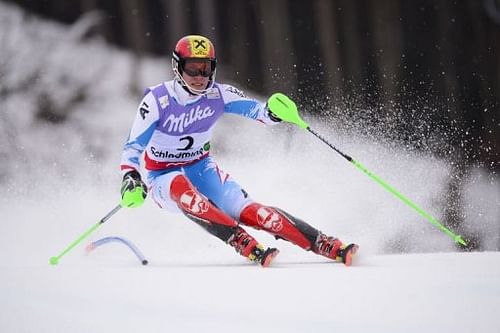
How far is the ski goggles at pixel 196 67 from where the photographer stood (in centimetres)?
281

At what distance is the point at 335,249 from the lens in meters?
2.64

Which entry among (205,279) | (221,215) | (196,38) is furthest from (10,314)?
(196,38)

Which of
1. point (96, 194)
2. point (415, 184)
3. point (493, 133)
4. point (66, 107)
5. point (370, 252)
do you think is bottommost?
point (96, 194)

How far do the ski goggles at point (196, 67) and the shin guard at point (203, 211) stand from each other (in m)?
0.59

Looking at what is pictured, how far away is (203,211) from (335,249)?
71cm

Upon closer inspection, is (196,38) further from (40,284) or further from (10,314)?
(10,314)

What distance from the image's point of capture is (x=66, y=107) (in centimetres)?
436

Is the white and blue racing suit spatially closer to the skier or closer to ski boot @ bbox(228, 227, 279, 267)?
the skier

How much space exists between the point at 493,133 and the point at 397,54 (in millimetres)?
926

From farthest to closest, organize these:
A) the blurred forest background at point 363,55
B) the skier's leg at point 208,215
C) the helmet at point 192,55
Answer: the blurred forest background at point 363,55, the helmet at point 192,55, the skier's leg at point 208,215

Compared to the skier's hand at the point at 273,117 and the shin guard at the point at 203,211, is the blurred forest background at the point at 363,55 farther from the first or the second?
the shin guard at the point at 203,211

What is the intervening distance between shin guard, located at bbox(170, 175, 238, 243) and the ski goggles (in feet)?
1.95

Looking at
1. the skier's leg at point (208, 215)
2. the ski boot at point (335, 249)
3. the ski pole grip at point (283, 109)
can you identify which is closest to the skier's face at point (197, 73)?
the ski pole grip at point (283, 109)

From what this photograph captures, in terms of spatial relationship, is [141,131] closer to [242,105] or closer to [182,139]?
[182,139]
